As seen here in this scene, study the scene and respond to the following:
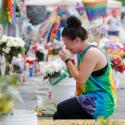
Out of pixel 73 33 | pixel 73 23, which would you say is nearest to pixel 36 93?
pixel 73 23

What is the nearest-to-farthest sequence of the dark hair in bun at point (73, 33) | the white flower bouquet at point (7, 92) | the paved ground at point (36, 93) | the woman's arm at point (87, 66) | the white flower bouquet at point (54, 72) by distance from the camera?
the white flower bouquet at point (7, 92)
the woman's arm at point (87, 66)
the dark hair in bun at point (73, 33)
the white flower bouquet at point (54, 72)
the paved ground at point (36, 93)

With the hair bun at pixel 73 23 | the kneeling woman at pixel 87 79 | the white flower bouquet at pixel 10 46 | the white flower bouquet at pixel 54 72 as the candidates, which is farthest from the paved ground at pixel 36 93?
the hair bun at pixel 73 23

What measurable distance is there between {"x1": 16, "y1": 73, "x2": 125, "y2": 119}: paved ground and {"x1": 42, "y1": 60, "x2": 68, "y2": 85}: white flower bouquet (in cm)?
59

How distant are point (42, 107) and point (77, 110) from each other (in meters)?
2.29

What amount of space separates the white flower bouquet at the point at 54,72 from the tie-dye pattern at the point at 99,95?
2.53 m

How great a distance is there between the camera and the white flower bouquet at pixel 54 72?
827cm

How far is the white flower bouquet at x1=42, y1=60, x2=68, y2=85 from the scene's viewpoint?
8.27 metres

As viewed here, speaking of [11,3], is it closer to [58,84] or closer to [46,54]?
[46,54]

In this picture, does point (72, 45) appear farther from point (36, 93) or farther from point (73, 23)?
point (36, 93)

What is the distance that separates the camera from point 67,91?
27.6 feet

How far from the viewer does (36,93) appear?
1178 cm

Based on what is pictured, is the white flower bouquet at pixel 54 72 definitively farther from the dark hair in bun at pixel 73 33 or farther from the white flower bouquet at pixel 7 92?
the white flower bouquet at pixel 7 92

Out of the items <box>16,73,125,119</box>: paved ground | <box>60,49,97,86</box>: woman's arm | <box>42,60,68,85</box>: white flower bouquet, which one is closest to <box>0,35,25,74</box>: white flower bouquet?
<box>16,73,125,119</box>: paved ground

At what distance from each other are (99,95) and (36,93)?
20.2ft
